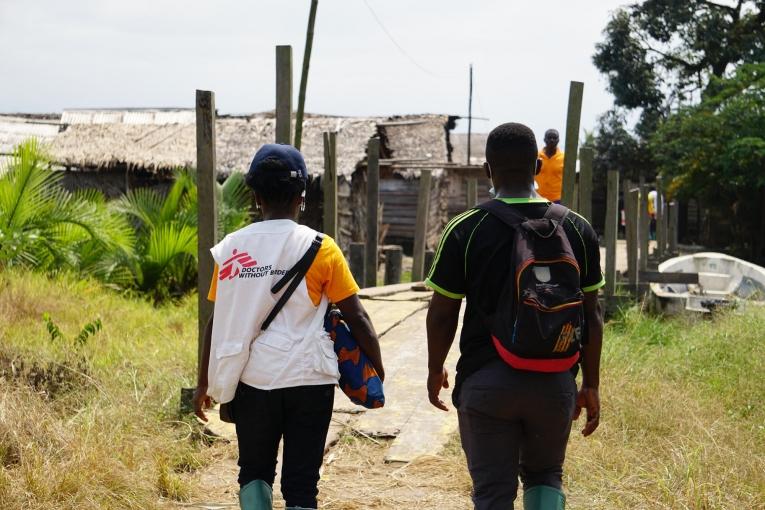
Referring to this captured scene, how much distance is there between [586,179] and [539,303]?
21.7ft

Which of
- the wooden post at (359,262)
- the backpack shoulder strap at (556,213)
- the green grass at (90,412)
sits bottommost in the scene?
the green grass at (90,412)

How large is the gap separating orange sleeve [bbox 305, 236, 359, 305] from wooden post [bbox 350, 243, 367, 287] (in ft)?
26.6

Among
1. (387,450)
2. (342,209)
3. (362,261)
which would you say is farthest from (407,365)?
(342,209)

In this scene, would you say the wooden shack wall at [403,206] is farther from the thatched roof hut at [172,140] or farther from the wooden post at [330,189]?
the wooden post at [330,189]

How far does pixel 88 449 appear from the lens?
409 centimetres

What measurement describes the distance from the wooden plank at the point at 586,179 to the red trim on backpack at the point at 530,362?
606 centimetres

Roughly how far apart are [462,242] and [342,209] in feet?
58.5

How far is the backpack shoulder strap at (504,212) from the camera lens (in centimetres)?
281

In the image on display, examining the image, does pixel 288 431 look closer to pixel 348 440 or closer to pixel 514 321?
pixel 514 321

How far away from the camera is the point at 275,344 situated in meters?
2.98

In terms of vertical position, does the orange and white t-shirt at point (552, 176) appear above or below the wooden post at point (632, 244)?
above

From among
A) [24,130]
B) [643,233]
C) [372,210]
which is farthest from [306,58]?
[24,130]

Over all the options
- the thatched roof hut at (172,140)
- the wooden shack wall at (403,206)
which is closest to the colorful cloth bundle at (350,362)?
the thatched roof hut at (172,140)

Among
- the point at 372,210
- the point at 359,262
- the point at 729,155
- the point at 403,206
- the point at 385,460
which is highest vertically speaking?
the point at 729,155
